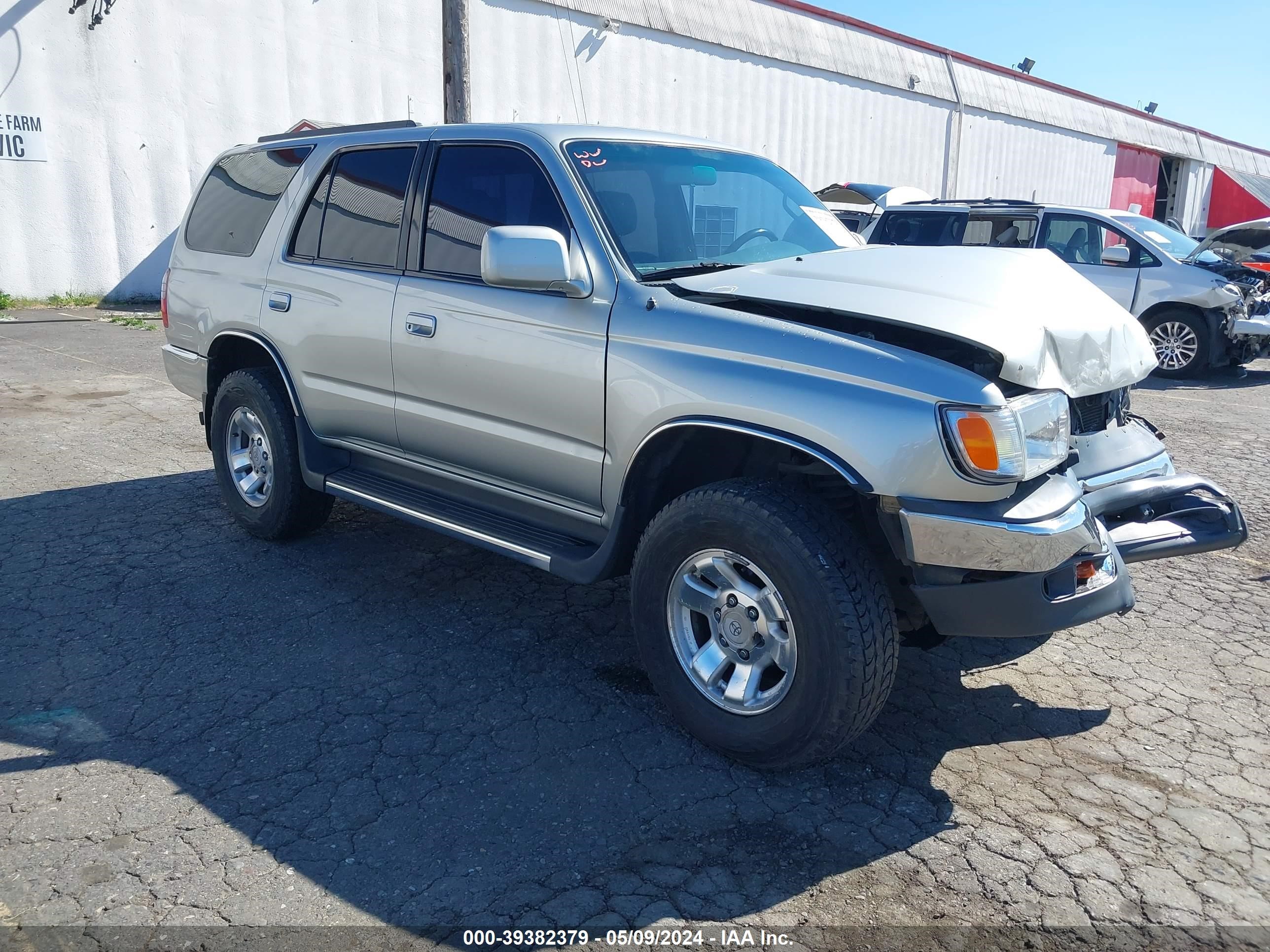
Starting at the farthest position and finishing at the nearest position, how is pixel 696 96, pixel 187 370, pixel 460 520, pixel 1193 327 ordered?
pixel 696 96 < pixel 1193 327 < pixel 187 370 < pixel 460 520

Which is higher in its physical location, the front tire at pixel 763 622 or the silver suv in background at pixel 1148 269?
the silver suv in background at pixel 1148 269

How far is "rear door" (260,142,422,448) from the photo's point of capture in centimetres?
447

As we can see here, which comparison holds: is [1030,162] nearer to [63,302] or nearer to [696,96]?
[696,96]

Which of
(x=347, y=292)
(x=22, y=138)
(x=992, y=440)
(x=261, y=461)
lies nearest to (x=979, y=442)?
(x=992, y=440)

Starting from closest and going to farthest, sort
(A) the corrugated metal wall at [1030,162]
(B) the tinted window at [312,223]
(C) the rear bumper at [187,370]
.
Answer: (B) the tinted window at [312,223], (C) the rear bumper at [187,370], (A) the corrugated metal wall at [1030,162]

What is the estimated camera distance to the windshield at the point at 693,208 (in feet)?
12.6

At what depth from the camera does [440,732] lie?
349 cm

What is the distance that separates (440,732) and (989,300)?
2342 mm

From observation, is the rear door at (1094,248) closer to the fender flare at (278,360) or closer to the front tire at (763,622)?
the fender flare at (278,360)

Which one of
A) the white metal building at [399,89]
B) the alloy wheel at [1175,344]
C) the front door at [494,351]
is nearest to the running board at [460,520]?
the front door at [494,351]

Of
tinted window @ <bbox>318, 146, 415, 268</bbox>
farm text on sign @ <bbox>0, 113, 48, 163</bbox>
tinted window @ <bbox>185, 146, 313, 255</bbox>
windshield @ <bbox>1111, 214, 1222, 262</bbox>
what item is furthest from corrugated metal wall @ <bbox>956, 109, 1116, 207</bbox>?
tinted window @ <bbox>318, 146, 415, 268</bbox>

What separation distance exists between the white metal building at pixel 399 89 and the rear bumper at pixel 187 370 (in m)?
6.43

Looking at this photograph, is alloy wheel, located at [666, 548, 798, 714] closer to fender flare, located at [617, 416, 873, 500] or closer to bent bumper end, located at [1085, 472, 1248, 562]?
fender flare, located at [617, 416, 873, 500]

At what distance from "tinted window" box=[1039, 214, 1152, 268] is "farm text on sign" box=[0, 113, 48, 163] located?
13427 mm
